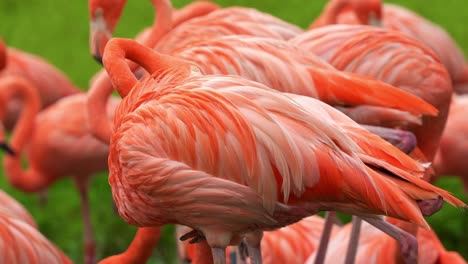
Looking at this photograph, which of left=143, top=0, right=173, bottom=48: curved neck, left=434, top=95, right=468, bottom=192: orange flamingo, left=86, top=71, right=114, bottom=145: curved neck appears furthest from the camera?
left=434, top=95, right=468, bottom=192: orange flamingo

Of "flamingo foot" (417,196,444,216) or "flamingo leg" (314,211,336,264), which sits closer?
"flamingo foot" (417,196,444,216)

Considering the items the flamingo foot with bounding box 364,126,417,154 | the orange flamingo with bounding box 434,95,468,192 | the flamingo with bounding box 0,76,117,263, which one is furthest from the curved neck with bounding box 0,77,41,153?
the flamingo foot with bounding box 364,126,417,154

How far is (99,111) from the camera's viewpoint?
4.07 meters

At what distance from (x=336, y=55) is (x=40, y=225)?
106 inches

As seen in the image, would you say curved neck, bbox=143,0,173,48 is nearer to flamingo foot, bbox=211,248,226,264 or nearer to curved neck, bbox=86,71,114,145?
curved neck, bbox=86,71,114,145

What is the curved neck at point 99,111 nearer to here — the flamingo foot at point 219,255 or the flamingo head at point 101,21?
the flamingo head at point 101,21

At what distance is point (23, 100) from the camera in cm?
593

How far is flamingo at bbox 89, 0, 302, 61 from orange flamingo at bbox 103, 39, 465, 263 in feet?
3.83

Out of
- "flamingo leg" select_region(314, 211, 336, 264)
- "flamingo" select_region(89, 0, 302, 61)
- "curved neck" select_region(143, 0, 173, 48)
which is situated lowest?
"flamingo leg" select_region(314, 211, 336, 264)

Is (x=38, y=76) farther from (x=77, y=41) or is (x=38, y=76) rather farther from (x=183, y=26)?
(x=183, y=26)

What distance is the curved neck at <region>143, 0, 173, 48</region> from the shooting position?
14.5ft

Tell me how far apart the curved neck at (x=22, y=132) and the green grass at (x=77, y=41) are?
0.24 m

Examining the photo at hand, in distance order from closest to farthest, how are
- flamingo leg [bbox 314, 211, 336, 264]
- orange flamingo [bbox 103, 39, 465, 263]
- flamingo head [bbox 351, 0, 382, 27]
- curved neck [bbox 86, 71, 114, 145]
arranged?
1. orange flamingo [bbox 103, 39, 465, 263]
2. flamingo leg [bbox 314, 211, 336, 264]
3. curved neck [bbox 86, 71, 114, 145]
4. flamingo head [bbox 351, 0, 382, 27]

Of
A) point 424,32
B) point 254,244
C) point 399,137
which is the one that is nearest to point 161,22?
point 399,137
